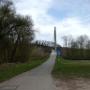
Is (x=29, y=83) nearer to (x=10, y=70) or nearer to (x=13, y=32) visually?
(x=10, y=70)

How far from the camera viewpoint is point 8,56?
71.4 metres

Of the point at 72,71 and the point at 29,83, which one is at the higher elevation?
the point at 29,83

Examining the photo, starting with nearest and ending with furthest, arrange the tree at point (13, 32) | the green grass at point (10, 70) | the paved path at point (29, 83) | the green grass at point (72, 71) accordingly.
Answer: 1. the paved path at point (29, 83)
2. the green grass at point (10, 70)
3. the green grass at point (72, 71)
4. the tree at point (13, 32)

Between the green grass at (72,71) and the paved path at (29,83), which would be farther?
the green grass at (72,71)

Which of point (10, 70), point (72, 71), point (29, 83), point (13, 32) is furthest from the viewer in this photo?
point (13, 32)

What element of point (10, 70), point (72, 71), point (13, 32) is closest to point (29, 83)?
point (72, 71)

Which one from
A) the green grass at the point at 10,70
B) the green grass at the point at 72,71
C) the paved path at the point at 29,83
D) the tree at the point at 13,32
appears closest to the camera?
the paved path at the point at 29,83

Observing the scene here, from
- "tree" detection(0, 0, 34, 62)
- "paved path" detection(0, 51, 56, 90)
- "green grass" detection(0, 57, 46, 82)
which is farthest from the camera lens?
"tree" detection(0, 0, 34, 62)

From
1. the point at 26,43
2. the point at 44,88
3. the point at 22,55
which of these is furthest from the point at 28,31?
the point at 44,88

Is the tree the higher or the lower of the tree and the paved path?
the higher

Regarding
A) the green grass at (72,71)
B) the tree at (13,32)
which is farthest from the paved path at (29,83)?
the tree at (13,32)

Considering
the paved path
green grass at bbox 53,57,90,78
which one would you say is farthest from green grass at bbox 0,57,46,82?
green grass at bbox 53,57,90,78

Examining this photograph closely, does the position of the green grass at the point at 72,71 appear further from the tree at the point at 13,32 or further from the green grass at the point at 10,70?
the tree at the point at 13,32

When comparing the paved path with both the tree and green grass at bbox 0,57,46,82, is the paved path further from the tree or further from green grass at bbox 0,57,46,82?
the tree
